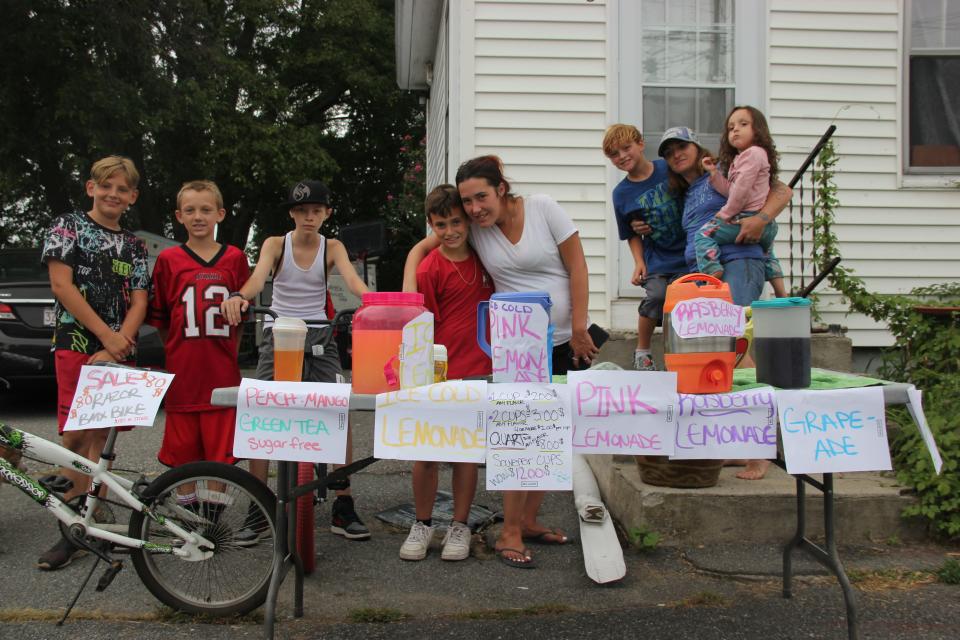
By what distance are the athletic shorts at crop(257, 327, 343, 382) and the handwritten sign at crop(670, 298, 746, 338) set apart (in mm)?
2006

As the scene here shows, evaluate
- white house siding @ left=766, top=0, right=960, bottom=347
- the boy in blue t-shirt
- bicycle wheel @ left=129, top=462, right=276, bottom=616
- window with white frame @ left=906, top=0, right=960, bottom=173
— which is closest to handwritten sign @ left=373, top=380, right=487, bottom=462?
bicycle wheel @ left=129, top=462, right=276, bottom=616

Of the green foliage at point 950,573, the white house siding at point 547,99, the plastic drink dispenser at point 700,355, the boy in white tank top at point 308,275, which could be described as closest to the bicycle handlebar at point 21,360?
the boy in white tank top at point 308,275

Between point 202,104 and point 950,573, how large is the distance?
1446cm

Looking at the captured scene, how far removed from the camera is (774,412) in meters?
2.32

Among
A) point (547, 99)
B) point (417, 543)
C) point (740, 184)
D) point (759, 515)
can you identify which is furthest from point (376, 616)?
point (547, 99)

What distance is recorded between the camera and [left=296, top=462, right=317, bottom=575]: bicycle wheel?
10.3 ft

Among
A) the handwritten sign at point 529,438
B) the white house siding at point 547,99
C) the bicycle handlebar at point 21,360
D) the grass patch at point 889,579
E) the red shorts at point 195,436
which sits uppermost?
the white house siding at point 547,99

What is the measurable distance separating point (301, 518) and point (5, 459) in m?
1.17

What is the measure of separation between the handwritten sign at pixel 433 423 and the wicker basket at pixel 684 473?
65.8 inches

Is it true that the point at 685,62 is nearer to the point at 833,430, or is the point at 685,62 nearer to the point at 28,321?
the point at 833,430

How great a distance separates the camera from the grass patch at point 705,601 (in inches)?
123

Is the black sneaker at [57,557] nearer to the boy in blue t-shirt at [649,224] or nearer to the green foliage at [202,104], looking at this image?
the boy in blue t-shirt at [649,224]

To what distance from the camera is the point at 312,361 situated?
12.5ft

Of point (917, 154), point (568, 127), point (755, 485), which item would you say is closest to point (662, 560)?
point (755, 485)
